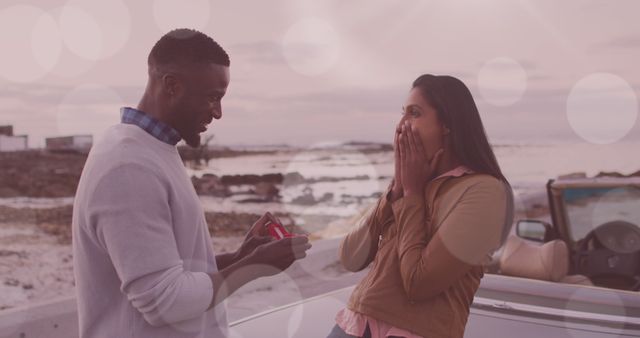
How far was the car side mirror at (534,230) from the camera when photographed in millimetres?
4816

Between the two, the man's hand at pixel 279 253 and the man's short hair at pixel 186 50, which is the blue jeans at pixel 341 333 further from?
the man's short hair at pixel 186 50

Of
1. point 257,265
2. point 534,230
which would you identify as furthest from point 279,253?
point 534,230

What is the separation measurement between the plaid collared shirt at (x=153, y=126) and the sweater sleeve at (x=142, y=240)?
0.20 meters

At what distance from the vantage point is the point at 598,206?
4.91 metres

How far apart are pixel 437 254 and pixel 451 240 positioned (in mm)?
59

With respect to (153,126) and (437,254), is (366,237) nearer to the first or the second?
(437,254)

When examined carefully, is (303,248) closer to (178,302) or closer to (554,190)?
(178,302)

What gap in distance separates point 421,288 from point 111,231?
0.92 m

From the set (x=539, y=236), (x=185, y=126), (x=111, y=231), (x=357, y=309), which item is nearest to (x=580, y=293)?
(x=539, y=236)

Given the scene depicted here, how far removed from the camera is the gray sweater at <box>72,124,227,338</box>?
186 centimetres

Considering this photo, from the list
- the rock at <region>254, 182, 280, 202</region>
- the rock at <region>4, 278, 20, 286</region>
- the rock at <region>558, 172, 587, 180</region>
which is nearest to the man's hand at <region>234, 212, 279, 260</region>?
the rock at <region>558, 172, 587, 180</region>

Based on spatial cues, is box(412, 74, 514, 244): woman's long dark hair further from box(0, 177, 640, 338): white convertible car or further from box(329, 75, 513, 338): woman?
box(0, 177, 640, 338): white convertible car

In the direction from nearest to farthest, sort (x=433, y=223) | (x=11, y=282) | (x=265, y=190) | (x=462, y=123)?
(x=433, y=223), (x=462, y=123), (x=11, y=282), (x=265, y=190)

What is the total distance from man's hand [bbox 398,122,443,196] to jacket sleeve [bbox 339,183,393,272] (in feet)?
0.46
